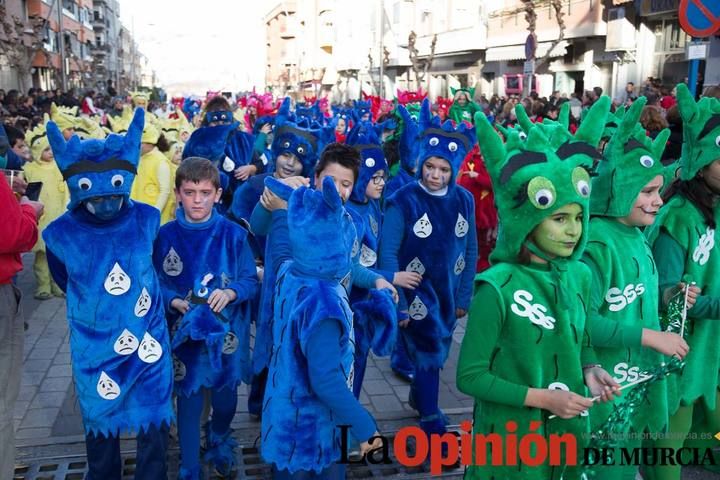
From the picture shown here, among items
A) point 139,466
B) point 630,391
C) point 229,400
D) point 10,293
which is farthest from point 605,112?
point 10,293

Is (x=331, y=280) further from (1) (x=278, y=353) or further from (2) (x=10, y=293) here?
(2) (x=10, y=293)

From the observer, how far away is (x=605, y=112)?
276 cm

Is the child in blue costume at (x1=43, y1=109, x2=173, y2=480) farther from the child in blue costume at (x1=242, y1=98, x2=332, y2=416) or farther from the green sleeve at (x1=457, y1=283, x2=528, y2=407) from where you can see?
the green sleeve at (x1=457, y1=283, x2=528, y2=407)

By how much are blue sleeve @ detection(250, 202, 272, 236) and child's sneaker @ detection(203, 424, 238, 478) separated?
1.15 metres

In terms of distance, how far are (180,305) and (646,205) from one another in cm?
225

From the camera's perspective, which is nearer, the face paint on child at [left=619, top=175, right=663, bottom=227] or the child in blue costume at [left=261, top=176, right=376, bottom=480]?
the child in blue costume at [left=261, top=176, right=376, bottom=480]

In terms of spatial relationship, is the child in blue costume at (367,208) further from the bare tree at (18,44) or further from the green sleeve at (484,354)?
the bare tree at (18,44)

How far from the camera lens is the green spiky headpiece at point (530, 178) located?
7.91ft

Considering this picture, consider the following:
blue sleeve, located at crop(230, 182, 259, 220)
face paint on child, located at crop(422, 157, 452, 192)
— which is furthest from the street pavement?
face paint on child, located at crop(422, 157, 452, 192)

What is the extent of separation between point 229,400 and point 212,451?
334mm

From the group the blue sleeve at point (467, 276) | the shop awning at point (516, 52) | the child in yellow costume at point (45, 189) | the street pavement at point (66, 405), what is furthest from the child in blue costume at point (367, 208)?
the shop awning at point (516, 52)

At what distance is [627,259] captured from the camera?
3.02 m

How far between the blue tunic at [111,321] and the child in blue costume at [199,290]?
0.99 feet

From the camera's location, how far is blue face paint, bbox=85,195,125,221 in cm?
312
